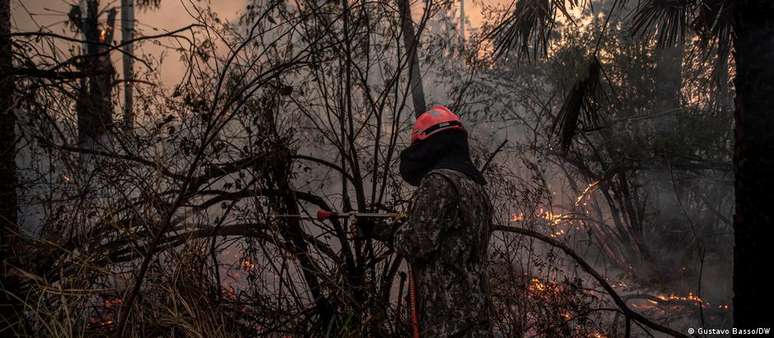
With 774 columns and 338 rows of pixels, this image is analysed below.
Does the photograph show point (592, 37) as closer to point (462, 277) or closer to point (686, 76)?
point (686, 76)

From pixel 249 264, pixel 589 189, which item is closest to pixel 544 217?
pixel 589 189

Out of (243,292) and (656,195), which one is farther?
(656,195)

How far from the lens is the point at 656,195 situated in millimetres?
10688

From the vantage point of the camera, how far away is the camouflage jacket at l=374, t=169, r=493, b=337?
10.0ft

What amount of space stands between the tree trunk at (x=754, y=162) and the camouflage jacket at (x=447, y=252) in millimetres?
2191

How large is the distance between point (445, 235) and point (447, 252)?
0.10 meters

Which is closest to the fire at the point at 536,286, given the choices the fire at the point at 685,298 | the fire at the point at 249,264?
the fire at the point at 249,264

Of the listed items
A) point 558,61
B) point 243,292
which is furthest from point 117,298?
point 558,61

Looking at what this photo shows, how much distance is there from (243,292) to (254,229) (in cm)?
44

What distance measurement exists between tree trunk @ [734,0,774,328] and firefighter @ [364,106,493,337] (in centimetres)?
215

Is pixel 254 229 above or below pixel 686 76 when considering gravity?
below

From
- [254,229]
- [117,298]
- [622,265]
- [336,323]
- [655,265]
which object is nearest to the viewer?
[117,298]

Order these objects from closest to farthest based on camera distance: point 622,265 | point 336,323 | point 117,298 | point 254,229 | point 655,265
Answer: point 117,298 → point 336,323 → point 254,229 → point 655,265 → point 622,265

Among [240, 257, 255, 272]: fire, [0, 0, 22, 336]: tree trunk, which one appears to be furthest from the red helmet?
[0, 0, 22, 336]: tree trunk
